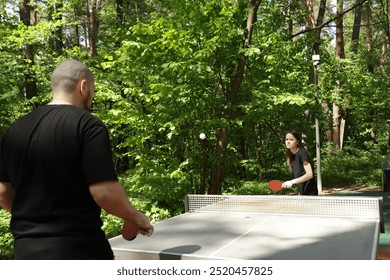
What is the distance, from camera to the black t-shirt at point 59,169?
1.78 metres

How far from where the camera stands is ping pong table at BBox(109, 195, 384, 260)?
3.05m

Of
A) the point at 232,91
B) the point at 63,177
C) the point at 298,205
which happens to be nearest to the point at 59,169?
the point at 63,177

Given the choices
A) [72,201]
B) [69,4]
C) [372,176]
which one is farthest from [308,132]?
[72,201]

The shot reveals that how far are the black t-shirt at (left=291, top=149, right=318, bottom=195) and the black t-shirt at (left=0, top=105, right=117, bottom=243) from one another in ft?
13.9

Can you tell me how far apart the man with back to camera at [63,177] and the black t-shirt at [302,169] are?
4110mm

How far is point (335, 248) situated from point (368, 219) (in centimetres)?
159

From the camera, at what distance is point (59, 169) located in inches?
71.3

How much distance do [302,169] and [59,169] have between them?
4.43 meters

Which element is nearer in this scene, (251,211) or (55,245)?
(55,245)

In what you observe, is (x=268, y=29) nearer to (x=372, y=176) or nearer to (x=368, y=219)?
(x=368, y=219)

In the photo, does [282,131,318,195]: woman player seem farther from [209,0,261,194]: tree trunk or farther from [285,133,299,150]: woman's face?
[209,0,261,194]: tree trunk

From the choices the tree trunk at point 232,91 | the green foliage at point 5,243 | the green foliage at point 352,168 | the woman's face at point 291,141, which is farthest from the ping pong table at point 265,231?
the green foliage at point 352,168

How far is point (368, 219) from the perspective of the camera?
449cm

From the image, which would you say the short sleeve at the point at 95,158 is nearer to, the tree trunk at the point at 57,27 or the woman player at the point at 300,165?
the woman player at the point at 300,165
